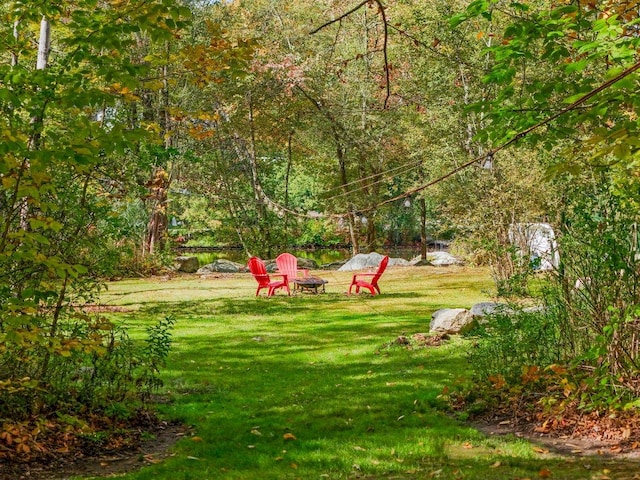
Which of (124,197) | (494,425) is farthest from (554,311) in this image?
(124,197)

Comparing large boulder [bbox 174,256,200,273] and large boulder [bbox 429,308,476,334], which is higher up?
large boulder [bbox 174,256,200,273]

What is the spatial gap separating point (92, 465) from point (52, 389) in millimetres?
901

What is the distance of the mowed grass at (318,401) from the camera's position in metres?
4.18

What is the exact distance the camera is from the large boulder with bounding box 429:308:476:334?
28.9 feet

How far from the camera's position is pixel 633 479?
3.49 metres

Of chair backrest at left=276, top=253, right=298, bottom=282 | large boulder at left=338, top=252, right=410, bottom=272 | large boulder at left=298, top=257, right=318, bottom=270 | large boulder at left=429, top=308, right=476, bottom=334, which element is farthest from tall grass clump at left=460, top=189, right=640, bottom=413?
large boulder at left=298, top=257, right=318, bottom=270

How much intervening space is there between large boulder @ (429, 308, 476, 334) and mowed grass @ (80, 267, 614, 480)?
334 millimetres

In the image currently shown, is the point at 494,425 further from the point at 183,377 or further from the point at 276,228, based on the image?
the point at 276,228

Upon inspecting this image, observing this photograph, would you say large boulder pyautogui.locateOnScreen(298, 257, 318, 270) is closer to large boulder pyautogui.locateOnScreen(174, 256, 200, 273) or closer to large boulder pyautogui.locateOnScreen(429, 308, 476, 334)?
large boulder pyautogui.locateOnScreen(174, 256, 200, 273)

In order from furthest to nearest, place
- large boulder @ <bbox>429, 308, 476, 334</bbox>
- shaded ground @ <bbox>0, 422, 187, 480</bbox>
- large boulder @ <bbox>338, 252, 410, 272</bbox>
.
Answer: large boulder @ <bbox>338, 252, 410, 272</bbox>
large boulder @ <bbox>429, 308, 476, 334</bbox>
shaded ground @ <bbox>0, 422, 187, 480</bbox>

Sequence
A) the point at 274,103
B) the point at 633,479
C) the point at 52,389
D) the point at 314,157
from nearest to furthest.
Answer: the point at 633,479
the point at 52,389
the point at 274,103
the point at 314,157

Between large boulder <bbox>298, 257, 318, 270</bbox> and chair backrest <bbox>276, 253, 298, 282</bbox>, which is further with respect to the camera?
large boulder <bbox>298, 257, 318, 270</bbox>

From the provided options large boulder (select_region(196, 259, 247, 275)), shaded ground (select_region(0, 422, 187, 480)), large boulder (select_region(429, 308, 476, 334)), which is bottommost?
shaded ground (select_region(0, 422, 187, 480))

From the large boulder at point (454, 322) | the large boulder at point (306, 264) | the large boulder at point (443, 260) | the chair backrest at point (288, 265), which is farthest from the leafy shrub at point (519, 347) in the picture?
the large boulder at point (306, 264)
